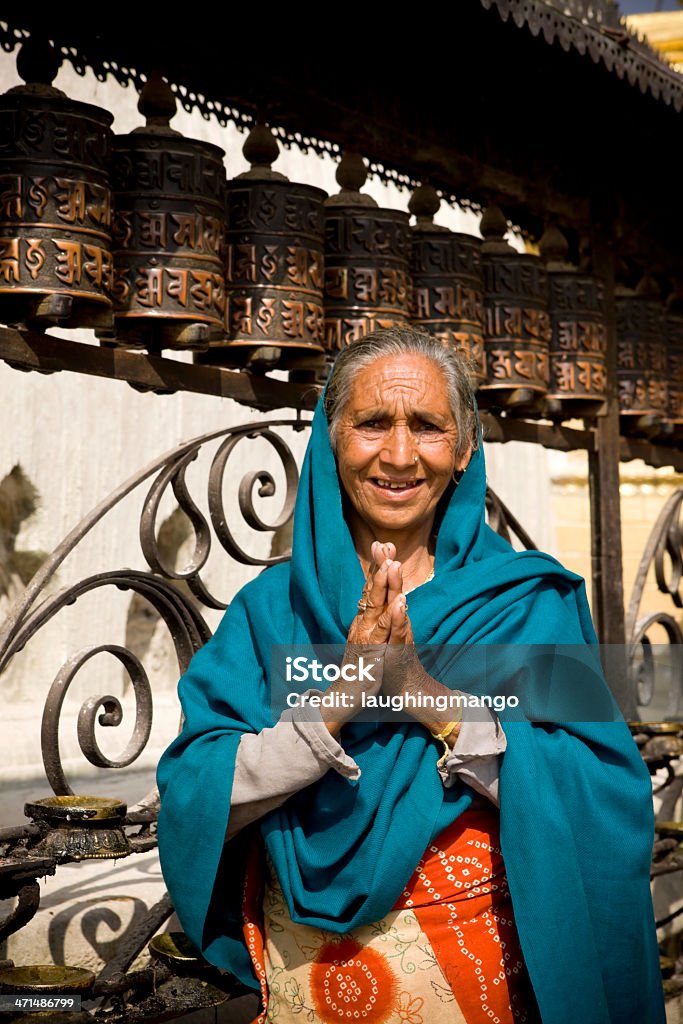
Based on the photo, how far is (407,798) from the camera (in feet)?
5.18

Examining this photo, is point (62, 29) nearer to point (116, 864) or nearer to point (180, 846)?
point (180, 846)

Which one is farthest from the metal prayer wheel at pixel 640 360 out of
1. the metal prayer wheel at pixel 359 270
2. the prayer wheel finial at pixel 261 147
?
the prayer wheel finial at pixel 261 147

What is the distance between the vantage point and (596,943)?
161 cm

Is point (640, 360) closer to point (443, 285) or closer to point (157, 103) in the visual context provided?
point (443, 285)

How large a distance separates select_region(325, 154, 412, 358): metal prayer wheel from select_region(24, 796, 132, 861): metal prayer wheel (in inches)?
46.1

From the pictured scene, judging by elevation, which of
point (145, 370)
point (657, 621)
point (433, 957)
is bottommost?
point (433, 957)

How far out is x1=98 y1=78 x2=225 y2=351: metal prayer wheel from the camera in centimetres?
246

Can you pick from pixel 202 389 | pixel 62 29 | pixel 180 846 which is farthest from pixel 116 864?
pixel 62 29

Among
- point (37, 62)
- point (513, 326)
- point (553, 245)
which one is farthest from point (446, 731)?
point (553, 245)

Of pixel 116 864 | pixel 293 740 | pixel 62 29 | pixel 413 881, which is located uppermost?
pixel 62 29

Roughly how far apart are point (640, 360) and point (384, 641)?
95.9 inches

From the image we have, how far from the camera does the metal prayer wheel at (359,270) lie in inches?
113

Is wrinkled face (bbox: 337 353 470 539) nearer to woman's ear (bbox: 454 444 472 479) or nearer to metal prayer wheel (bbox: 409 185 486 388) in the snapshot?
woman's ear (bbox: 454 444 472 479)

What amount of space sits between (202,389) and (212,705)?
1.14m
